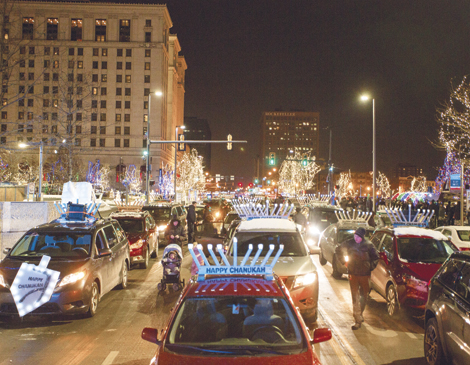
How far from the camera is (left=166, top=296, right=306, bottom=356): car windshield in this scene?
369cm

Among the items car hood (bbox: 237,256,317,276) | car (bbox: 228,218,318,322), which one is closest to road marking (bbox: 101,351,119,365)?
car (bbox: 228,218,318,322)

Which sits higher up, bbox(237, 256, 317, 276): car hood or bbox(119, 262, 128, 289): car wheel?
bbox(237, 256, 317, 276): car hood

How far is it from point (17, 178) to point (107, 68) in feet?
150

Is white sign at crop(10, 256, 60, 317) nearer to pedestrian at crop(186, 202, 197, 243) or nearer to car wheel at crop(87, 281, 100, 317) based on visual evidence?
car wheel at crop(87, 281, 100, 317)

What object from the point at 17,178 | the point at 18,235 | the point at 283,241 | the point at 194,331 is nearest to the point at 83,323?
the point at 283,241

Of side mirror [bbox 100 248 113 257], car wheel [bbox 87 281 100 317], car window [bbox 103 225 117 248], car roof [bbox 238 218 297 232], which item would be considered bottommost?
car wheel [bbox 87 281 100 317]

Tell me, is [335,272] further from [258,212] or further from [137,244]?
[258,212]

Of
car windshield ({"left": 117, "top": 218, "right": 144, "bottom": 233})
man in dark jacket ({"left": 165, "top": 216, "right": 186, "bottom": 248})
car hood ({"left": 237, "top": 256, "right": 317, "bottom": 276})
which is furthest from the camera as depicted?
car windshield ({"left": 117, "top": 218, "right": 144, "bottom": 233})

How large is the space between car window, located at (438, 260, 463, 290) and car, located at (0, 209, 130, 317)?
6.00 meters

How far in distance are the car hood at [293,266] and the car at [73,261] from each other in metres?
2.93

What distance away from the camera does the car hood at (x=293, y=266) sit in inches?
298

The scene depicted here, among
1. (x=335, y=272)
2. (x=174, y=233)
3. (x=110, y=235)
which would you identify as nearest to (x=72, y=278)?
(x=110, y=235)

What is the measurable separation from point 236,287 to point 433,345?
3.26m

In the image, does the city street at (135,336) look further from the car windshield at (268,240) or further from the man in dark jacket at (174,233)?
the man in dark jacket at (174,233)
